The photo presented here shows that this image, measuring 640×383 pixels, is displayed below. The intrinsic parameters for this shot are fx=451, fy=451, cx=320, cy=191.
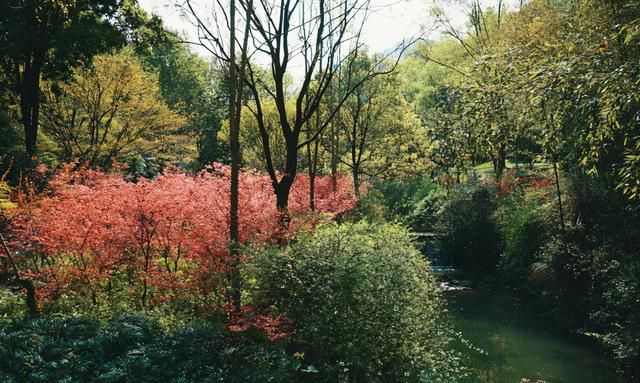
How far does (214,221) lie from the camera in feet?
30.7

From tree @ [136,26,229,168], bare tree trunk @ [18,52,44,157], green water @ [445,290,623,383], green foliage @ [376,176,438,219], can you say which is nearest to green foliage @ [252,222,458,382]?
green water @ [445,290,623,383]

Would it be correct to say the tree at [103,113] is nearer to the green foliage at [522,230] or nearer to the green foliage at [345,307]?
the green foliage at [345,307]

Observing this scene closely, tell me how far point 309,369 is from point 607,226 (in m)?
9.36

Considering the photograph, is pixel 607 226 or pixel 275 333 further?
pixel 607 226

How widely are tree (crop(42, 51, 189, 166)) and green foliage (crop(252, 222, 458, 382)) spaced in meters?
15.3

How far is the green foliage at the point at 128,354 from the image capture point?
6.06 m

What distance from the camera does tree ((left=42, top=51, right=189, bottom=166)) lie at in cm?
1973

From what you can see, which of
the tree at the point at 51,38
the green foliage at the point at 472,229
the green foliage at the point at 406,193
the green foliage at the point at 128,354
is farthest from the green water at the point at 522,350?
the tree at the point at 51,38

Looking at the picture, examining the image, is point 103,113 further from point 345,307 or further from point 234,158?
point 345,307

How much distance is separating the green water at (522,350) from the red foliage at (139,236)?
5491 mm

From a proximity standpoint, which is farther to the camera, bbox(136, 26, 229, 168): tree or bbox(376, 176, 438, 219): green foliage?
bbox(136, 26, 229, 168): tree

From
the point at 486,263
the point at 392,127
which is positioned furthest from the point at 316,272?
the point at 392,127

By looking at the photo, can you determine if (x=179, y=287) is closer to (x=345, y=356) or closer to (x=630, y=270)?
(x=345, y=356)

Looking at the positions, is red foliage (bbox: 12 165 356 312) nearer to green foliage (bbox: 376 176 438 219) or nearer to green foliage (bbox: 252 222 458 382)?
green foliage (bbox: 252 222 458 382)
